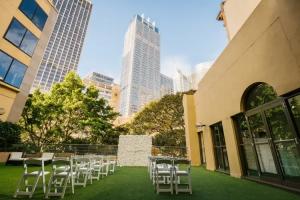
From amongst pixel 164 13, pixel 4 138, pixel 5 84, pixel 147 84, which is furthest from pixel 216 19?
pixel 147 84

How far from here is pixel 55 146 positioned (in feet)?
40.5

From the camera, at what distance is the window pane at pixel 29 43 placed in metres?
10.8

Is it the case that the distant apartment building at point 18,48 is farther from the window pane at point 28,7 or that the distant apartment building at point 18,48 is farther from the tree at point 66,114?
the tree at point 66,114

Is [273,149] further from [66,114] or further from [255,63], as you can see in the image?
[66,114]

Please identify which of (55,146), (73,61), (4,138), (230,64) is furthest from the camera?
(73,61)

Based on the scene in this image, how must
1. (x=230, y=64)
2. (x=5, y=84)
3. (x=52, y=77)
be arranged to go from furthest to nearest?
1. (x=52, y=77)
2. (x=5, y=84)
3. (x=230, y=64)

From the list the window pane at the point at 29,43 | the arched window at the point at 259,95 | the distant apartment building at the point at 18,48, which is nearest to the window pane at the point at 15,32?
the distant apartment building at the point at 18,48

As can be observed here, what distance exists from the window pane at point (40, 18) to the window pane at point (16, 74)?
3.46 metres

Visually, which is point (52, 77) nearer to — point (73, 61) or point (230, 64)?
point (73, 61)

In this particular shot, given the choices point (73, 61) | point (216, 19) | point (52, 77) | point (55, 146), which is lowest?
point (55, 146)

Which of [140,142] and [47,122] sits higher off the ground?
[47,122]

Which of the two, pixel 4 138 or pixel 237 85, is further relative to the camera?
pixel 4 138

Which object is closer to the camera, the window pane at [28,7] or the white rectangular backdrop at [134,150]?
the window pane at [28,7]

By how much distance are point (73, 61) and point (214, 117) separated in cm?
8448
